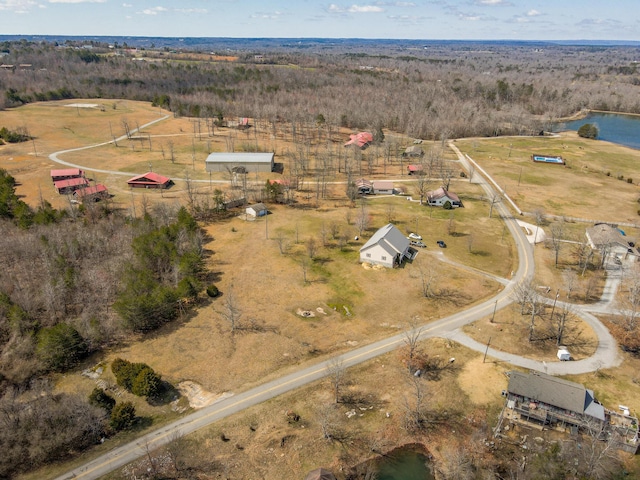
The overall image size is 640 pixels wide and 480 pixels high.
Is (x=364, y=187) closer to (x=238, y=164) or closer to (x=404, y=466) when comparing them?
(x=238, y=164)

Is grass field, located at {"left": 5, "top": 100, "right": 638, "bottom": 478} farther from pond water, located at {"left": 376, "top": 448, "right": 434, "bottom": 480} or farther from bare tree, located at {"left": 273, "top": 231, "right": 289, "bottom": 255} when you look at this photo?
pond water, located at {"left": 376, "top": 448, "right": 434, "bottom": 480}

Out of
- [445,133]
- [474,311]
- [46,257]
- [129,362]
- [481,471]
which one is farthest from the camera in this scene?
[445,133]

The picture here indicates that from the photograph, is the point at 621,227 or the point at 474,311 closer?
the point at 474,311

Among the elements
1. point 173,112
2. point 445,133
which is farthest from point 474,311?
point 173,112

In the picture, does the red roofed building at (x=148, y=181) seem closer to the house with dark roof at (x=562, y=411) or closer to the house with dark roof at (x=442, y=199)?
the house with dark roof at (x=442, y=199)

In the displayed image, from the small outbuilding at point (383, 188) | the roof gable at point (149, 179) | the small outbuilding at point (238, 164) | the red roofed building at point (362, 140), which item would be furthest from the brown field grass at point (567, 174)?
the roof gable at point (149, 179)

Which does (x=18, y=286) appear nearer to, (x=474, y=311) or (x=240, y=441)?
(x=240, y=441)
